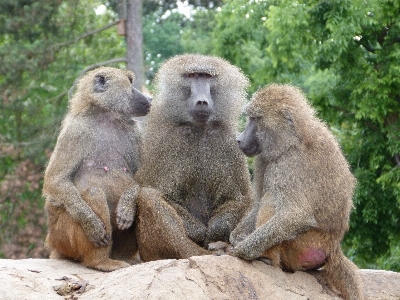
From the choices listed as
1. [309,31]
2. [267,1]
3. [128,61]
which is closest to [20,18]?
[128,61]

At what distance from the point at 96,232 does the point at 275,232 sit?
1377mm

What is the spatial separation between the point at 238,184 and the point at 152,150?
752 millimetres

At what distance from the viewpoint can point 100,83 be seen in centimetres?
618

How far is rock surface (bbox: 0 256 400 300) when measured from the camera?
4.90 metres

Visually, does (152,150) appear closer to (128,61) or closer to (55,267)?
(55,267)

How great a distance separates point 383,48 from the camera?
40.0 ft

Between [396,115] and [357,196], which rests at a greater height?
[396,115]

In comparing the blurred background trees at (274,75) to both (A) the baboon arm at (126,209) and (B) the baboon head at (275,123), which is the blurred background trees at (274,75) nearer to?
(B) the baboon head at (275,123)

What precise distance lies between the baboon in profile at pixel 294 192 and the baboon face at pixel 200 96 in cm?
37

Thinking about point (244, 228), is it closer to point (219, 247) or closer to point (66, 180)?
point (219, 247)

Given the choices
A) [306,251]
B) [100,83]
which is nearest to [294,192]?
[306,251]

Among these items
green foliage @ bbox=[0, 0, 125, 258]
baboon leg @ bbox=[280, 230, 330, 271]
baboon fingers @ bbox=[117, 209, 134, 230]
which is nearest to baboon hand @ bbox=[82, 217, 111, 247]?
baboon fingers @ bbox=[117, 209, 134, 230]

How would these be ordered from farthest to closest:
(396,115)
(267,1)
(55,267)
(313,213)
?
(267,1) < (396,115) < (55,267) < (313,213)

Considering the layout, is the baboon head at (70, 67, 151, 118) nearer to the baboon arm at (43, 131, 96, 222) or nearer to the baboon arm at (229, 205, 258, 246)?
the baboon arm at (43, 131, 96, 222)
